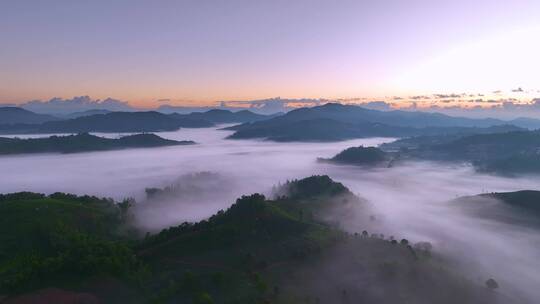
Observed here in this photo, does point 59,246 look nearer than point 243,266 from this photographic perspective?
No

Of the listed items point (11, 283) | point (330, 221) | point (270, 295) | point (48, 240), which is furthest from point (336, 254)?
point (48, 240)

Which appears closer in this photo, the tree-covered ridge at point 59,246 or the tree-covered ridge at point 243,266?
the tree-covered ridge at point 243,266

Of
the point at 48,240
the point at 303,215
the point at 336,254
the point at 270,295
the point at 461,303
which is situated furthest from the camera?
the point at 303,215

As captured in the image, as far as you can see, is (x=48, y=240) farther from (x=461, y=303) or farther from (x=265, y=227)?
(x=461, y=303)

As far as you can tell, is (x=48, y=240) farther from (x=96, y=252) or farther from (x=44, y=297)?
(x=44, y=297)

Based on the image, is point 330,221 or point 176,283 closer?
point 176,283

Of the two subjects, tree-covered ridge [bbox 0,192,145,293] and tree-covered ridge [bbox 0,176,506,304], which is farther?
tree-covered ridge [bbox 0,192,145,293]

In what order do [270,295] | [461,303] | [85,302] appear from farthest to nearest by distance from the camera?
A: 1. [461,303]
2. [270,295]
3. [85,302]

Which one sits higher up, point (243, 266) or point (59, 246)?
point (59, 246)

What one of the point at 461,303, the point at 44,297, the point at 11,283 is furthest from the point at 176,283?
the point at 461,303

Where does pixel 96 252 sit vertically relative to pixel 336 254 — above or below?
above
